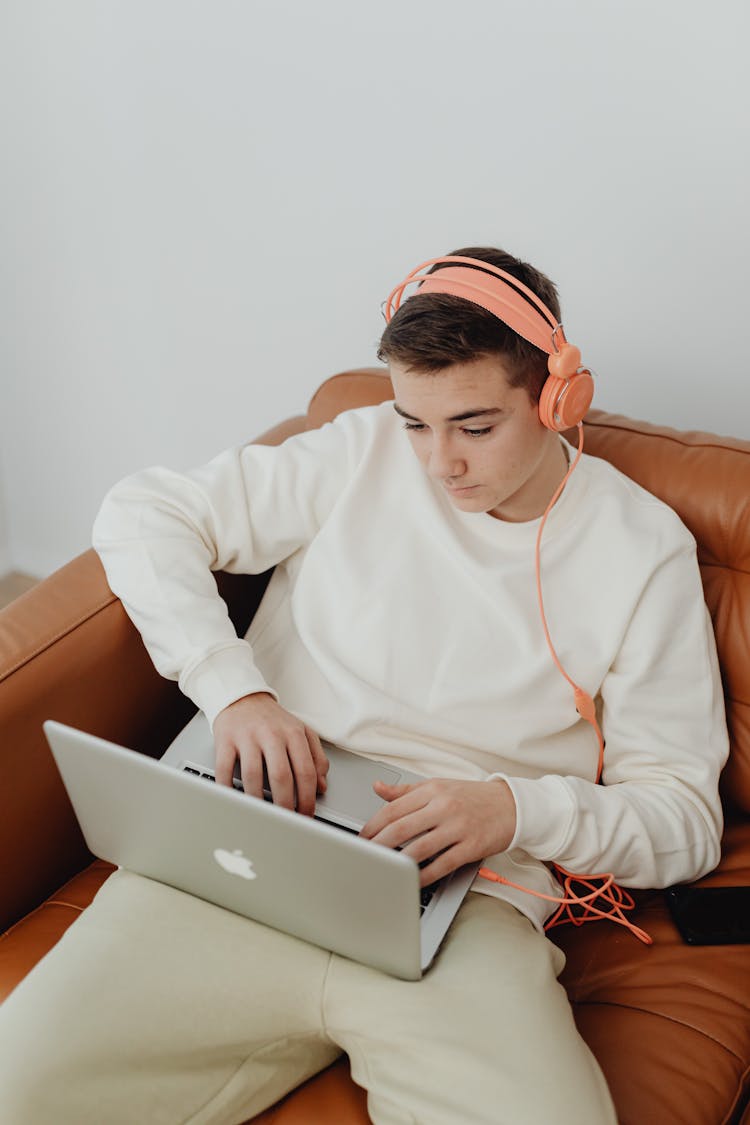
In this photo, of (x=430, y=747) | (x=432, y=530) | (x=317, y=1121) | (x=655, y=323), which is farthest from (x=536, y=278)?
(x=317, y=1121)

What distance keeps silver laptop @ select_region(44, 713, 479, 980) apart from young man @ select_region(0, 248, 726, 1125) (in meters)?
0.04

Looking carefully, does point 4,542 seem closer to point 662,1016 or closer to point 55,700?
point 55,700

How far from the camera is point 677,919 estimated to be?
136cm

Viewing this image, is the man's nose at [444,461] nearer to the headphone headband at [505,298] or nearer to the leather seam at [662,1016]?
the headphone headband at [505,298]

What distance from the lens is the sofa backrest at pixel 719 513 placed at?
147cm

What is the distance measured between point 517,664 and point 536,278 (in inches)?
19.3

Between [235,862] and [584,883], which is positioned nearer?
[235,862]

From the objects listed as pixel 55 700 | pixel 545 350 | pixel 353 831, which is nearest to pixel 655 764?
pixel 353 831

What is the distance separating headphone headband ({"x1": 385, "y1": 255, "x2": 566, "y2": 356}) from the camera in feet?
4.00

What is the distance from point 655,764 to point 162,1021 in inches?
25.8

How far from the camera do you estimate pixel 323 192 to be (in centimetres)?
191

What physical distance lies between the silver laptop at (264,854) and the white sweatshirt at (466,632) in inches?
5.6

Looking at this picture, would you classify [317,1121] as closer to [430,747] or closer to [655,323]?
[430,747]

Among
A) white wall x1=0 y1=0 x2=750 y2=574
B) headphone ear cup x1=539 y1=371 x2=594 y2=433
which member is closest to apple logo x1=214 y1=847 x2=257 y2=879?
headphone ear cup x1=539 y1=371 x2=594 y2=433
